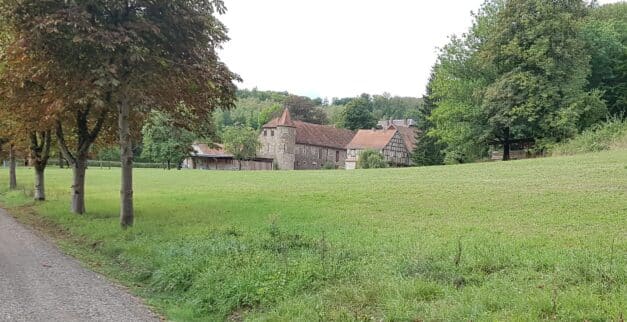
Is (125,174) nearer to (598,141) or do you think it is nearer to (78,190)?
(78,190)

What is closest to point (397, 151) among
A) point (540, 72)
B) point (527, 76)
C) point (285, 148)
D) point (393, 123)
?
point (393, 123)

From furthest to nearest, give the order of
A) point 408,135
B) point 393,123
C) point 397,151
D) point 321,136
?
point 393,123
point 408,135
point 321,136
point 397,151

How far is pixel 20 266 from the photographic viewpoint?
1061 cm

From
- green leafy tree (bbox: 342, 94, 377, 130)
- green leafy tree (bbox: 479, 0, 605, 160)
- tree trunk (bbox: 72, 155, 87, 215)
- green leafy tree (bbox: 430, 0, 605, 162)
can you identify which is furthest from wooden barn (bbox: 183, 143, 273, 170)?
tree trunk (bbox: 72, 155, 87, 215)

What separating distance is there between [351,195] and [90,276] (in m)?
12.2

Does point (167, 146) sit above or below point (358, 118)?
below

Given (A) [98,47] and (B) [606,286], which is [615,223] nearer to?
(B) [606,286]

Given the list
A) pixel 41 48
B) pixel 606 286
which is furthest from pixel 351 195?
pixel 606 286

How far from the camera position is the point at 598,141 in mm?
35500

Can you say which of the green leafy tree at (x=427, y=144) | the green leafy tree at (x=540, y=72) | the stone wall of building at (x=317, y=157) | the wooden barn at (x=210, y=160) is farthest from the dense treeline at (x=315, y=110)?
the green leafy tree at (x=540, y=72)

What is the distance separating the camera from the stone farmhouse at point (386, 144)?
85.3m

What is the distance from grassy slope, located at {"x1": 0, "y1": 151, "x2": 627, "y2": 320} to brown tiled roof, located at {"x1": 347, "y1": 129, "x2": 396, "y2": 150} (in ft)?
218

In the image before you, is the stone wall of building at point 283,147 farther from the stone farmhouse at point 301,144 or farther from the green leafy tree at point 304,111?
the green leafy tree at point 304,111

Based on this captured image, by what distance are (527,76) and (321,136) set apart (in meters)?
54.6
